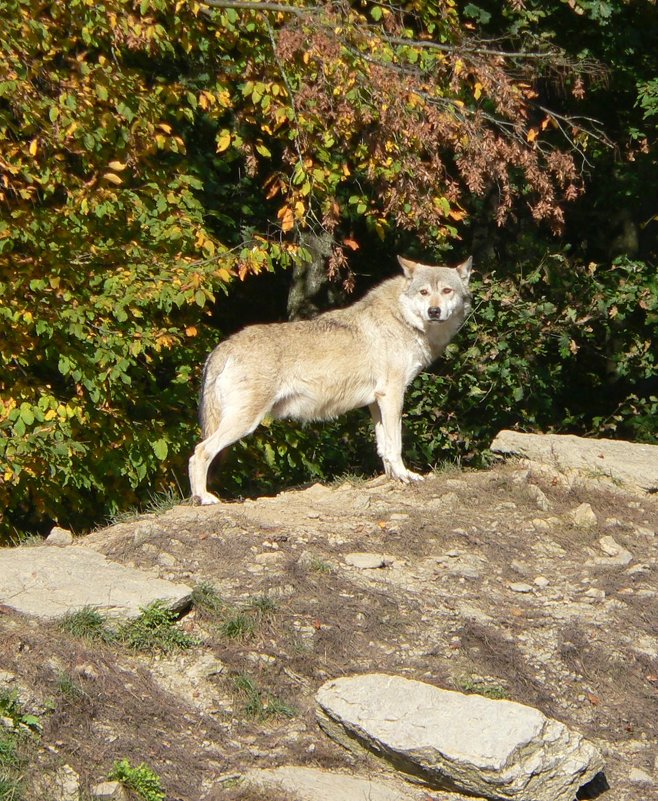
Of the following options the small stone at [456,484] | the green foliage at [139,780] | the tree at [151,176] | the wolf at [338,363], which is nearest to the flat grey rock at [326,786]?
the green foliage at [139,780]

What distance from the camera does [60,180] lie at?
9406 millimetres

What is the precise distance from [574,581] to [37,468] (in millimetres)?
4234

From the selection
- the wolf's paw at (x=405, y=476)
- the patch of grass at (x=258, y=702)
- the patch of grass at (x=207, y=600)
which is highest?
the patch of grass at (x=207, y=600)

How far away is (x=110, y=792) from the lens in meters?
4.85

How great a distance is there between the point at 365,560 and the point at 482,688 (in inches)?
57.6

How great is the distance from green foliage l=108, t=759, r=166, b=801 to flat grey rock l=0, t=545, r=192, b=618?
48.8 inches

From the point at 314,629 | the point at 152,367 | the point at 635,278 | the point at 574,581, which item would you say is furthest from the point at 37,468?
the point at 635,278

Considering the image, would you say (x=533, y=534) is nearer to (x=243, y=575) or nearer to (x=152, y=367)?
(x=243, y=575)

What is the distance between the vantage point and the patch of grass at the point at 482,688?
5977 mm

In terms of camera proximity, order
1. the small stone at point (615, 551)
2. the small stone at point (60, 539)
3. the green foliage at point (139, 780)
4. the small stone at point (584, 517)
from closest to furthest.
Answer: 1. the green foliage at point (139, 780)
2. the small stone at point (60, 539)
3. the small stone at point (615, 551)
4. the small stone at point (584, 517)

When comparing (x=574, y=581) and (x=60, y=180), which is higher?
(x=60, y=180)

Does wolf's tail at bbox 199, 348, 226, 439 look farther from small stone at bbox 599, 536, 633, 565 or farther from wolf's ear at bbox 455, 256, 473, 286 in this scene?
small stone at bbox 599, 536, 633, 565

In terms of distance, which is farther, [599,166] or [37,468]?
[599,166]

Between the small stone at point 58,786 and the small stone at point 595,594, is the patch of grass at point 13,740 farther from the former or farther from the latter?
the small stone at point 595,594
